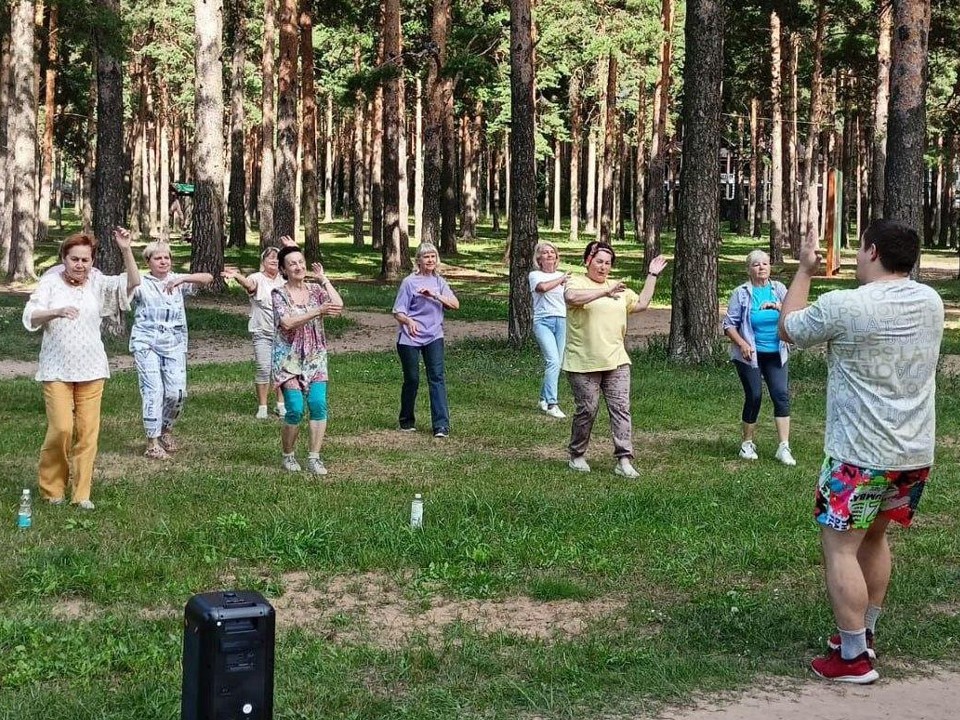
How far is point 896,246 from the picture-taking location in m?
5.73

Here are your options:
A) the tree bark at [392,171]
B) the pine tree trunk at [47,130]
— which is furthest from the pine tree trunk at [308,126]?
the pine tree trunk at [47,130]

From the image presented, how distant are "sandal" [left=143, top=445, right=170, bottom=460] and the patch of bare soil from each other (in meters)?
4.14

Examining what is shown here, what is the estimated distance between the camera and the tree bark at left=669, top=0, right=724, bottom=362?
1767 cm

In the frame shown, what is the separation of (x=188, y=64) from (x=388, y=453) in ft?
140

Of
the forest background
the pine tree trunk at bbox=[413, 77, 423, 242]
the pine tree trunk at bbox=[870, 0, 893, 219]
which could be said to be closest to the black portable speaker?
the forest background

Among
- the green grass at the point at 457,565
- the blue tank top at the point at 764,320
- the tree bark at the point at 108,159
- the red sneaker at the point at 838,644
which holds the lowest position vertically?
the green grass at the point at 457,565

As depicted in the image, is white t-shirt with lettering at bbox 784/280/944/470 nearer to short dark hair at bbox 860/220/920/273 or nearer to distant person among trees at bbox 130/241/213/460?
short dark hair at bbox 860/220/920/273

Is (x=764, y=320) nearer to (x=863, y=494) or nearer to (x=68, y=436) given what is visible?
(x=863, y=494)

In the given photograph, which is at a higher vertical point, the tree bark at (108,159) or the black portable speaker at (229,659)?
the tree bark at (108,159)

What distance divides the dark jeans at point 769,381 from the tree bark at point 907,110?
7.15 metres

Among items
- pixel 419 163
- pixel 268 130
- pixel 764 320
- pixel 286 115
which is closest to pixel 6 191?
pixel 268 130

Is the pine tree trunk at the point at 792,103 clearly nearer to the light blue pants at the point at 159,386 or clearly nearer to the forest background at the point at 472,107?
the forest background at the point at 472,107

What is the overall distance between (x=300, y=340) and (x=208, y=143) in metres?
17.1

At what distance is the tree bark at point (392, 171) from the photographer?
1313 inches
